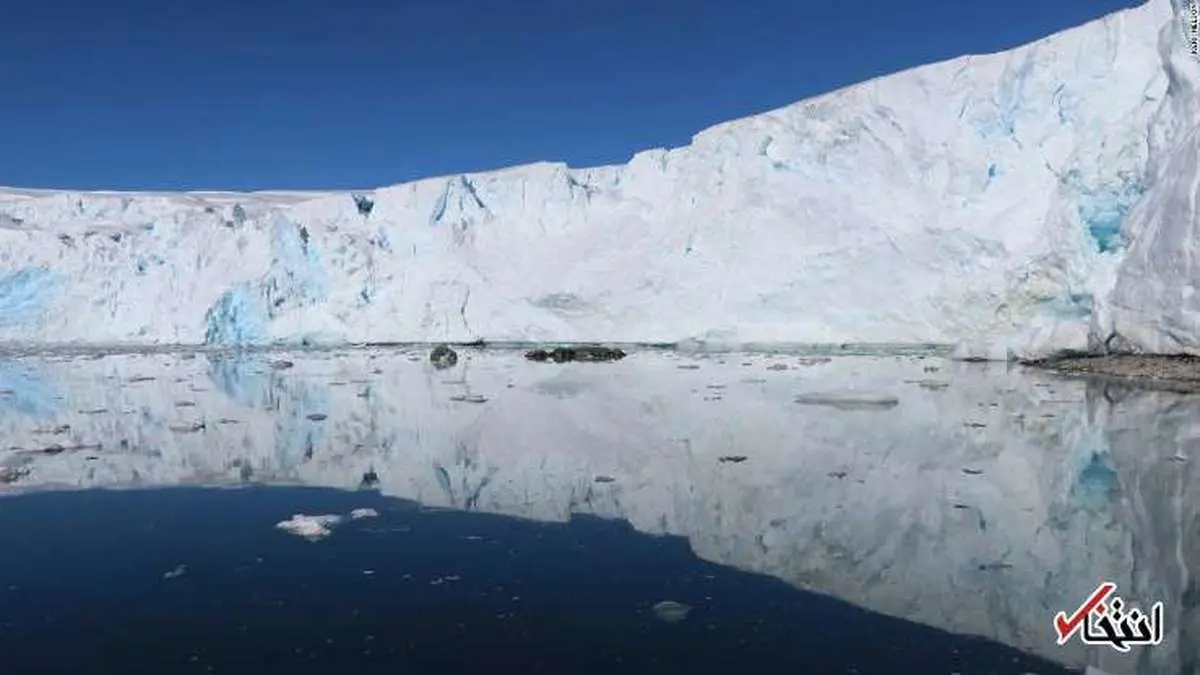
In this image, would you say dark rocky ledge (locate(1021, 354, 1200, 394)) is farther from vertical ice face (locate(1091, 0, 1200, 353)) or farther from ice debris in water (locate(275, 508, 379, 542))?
ice debris in water (locate(275, 508, 379, 542))

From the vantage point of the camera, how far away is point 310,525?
17.6 ft

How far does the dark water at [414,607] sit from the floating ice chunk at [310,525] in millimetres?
74

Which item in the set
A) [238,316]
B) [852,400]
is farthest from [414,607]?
[238,316]

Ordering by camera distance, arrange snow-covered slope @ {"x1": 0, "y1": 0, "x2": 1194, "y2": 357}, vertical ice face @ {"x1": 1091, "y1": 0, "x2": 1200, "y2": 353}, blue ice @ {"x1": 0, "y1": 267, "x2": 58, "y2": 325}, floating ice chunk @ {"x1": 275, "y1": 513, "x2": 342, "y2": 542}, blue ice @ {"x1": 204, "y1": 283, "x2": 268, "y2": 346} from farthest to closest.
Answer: blue ice @ {"x1": 0, "y1": 267, "x2": 58, "y2": 325}
blue ice @ {"x1": 204, "y1": 283, "x2": 268, "y2": 346}
snow-covered slope @ {"x1": 0, "y1": 0, "x2": 1194, "y2": 357}
vertical ice face @ {"x1": 1091, "y1": 0, "x2": 1200, "y2": 353}
floating ice chunk @ {"x1": 275, "y1": 513, "x2": 342, "y2": 542}

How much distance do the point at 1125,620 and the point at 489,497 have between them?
3843 millimetres

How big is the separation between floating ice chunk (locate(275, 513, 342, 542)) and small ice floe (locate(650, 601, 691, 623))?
2.14m

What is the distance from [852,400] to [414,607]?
757 cm

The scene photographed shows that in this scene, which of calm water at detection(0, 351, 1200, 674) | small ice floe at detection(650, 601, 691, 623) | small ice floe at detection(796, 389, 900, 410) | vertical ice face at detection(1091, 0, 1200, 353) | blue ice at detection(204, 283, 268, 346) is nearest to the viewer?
calm water at detection(0, 351, 1200, 674)

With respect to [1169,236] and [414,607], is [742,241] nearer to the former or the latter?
[1169,236]

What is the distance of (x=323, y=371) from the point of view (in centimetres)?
1809

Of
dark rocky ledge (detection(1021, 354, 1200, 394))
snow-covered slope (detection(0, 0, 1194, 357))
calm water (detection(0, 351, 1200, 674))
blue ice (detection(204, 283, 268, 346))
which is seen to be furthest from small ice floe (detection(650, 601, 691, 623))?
blue ice (detection(204, 283, 268, 346))

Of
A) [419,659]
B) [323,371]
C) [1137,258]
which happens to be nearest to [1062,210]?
[1137,258]

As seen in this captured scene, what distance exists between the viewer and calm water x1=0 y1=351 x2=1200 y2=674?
11.6 feet

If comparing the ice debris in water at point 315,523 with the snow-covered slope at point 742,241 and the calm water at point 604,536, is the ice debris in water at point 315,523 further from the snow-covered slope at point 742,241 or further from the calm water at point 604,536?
the snow-covered slope at point 742,241
